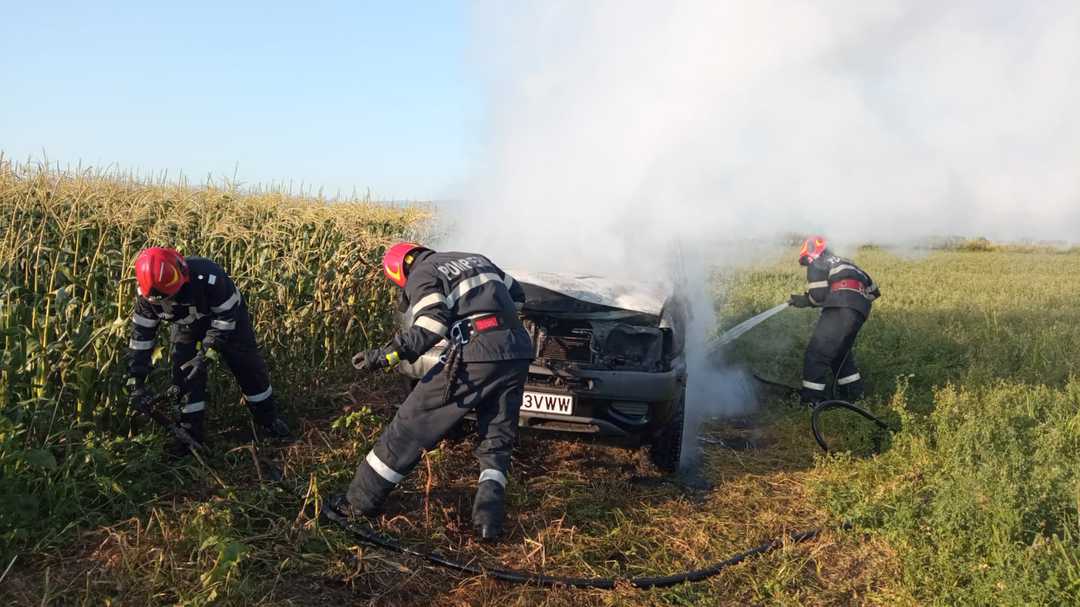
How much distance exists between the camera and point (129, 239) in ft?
16.0

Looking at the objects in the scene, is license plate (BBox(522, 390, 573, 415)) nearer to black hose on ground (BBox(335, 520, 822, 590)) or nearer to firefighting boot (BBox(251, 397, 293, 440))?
black hose on ground (BBox(335, 520, 822, 590))

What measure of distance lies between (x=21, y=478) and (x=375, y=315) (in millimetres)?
3348

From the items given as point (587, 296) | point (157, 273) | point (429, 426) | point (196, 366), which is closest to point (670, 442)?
point (587, 296)

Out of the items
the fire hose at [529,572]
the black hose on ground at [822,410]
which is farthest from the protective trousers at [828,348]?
the fire hose at [529,572]

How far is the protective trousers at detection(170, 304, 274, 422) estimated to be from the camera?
4746 mm

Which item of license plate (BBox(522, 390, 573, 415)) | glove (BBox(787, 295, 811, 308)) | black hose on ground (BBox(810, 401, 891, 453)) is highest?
glove (BBox(787, 295, 811, 308))

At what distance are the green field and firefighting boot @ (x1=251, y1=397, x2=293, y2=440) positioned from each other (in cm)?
23

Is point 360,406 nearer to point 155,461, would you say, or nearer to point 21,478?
point 155,461

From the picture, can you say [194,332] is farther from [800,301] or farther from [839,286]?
[800,301]

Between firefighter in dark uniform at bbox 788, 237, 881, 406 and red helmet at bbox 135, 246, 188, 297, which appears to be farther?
firefighter in dark uniform at bbox 788, 237, 881, 406

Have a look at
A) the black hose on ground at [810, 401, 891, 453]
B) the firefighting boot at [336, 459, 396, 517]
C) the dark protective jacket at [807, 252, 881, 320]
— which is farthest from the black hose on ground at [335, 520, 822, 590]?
the dark protective jacket at [807, 252, 881, 320]

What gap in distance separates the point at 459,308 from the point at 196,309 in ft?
6.04

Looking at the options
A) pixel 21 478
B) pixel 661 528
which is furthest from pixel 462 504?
pixel 21 478

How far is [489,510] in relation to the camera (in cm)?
A: 408
